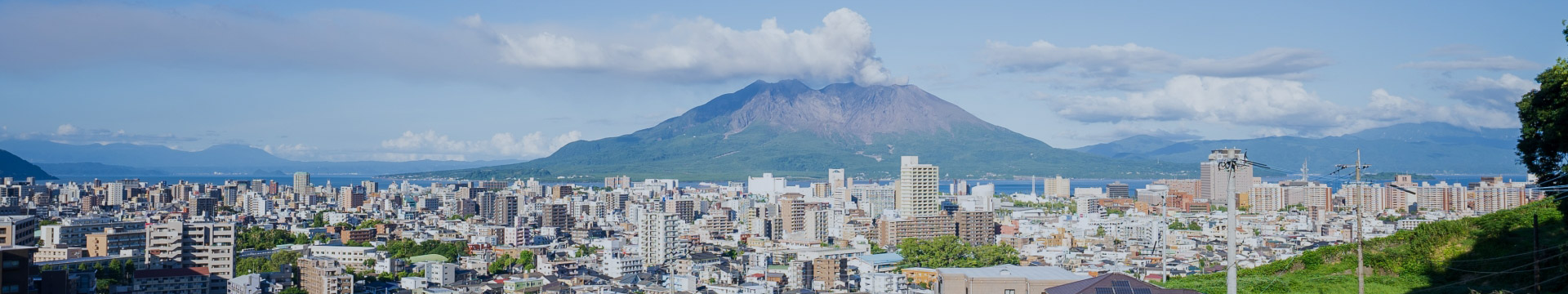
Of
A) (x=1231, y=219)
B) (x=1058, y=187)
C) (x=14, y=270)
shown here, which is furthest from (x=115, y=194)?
(x=1231, y=219)

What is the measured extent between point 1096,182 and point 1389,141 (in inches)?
776

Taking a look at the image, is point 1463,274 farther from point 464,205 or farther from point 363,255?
point 464,205

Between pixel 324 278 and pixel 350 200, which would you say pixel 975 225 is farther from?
pixel 350 200

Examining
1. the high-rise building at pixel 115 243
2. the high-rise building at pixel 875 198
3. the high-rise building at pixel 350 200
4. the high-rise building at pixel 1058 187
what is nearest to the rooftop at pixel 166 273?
the high-rise building at pixel 115 243

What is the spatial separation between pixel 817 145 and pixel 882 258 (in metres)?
61.8

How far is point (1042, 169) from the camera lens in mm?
73000

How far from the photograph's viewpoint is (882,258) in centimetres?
2025

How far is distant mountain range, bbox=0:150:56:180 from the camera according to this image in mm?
58075

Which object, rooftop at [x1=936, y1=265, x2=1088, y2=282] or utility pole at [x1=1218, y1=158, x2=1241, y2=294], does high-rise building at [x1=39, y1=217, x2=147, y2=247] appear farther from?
utility pole at [x1=1218, y1=158, x2=1241, y2=294]

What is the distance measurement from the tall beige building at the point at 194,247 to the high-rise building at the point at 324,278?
3.72ft

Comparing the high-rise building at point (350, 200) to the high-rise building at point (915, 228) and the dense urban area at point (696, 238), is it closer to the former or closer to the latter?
the dense urban area at point (696, 238)

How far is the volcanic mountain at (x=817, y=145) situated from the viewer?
242ft

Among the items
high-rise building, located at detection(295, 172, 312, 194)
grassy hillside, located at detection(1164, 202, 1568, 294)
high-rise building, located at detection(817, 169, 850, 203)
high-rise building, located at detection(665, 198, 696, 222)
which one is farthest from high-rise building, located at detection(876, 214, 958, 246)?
high-rise building, located at detection(295, 172, 312, 194)

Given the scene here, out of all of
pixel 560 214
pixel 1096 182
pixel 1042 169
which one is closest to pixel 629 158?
pixel 1042 169
